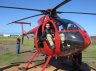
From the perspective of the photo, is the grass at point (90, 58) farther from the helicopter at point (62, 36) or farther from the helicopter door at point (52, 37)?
the helicopter door at point (52, 37)

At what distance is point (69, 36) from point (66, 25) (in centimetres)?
81

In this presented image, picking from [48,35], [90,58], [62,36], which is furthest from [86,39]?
[90,58]

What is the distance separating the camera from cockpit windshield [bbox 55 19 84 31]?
10773mm

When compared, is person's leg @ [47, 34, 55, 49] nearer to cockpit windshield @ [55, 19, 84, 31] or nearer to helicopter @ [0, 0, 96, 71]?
helicopter @ [0, 0, 96, 71]

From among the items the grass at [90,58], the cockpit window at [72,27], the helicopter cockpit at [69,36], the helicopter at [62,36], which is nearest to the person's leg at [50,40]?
the helicopter at [62,36]

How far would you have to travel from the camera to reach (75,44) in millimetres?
10055

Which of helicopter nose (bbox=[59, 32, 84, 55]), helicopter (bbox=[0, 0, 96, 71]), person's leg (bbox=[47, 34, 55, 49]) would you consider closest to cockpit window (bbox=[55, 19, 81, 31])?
helicopter (bbox=[0, 0, 96, 71])

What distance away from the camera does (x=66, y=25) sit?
429 inches

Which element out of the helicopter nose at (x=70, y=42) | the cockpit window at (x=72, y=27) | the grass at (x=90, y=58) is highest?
the cockpit window at (x=72, y=27)

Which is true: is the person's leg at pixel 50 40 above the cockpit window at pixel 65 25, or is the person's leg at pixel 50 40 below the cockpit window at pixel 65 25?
below

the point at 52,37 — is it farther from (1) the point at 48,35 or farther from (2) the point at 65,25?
(2) the point at 65,25

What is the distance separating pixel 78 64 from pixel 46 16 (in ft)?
11.1

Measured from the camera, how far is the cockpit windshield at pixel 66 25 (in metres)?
10.8

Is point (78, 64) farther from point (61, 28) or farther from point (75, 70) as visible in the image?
point (61, 28)
